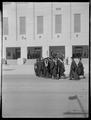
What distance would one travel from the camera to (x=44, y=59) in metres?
2.35

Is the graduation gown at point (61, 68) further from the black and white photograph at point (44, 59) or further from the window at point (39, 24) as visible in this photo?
the window at point (39, 24)

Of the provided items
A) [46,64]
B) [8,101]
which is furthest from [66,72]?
[8,101]

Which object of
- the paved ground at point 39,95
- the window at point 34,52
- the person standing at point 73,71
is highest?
the window at point 34,52

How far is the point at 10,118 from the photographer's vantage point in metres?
1.84

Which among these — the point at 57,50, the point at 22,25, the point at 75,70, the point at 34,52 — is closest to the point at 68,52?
the point at 57,50

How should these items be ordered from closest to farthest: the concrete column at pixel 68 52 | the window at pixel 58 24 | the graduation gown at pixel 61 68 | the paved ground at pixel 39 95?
the paved ground at pixel 39 95
the concrete column at pixel 68 52
the graduation gown at pixel 61 68
the window at pixel 58 24

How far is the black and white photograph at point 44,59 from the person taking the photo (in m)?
2.16

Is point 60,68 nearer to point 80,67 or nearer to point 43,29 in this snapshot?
point 80,67

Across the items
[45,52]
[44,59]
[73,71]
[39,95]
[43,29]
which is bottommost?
[39,95]

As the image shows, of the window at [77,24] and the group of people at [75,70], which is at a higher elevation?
the window at [77,24]

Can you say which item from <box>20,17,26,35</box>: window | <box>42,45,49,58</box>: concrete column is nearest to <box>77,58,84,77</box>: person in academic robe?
<box>42,45,49,58</box>: concrete column

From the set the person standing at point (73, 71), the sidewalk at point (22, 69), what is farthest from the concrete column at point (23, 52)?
the person standing at point (73, 71)

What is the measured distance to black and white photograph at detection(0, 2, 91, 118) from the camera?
216 cm

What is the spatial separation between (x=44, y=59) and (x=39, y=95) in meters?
0.57
